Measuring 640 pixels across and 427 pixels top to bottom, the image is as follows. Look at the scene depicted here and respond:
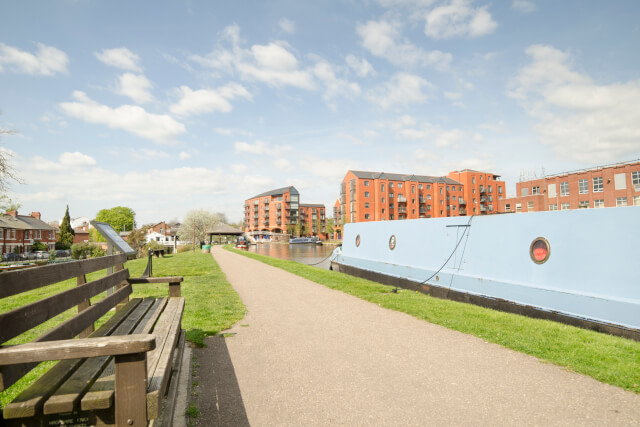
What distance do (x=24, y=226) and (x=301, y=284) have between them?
64.0 m

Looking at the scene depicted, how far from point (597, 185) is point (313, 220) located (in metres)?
73.0

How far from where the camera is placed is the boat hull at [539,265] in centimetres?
605

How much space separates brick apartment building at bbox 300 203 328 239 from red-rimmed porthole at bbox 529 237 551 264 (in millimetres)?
97986

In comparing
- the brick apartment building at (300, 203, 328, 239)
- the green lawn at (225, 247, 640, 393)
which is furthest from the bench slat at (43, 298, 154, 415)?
the brick apartment building at (300, 203, 328, 239)

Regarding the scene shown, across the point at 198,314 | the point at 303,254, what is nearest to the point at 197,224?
the point at 303,254

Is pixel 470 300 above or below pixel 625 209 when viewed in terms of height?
below

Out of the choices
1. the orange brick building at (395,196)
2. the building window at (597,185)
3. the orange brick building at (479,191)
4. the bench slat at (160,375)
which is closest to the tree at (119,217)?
the orange brick building at (395,196)

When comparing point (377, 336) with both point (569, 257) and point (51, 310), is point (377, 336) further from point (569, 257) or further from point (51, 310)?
point (51, 310)

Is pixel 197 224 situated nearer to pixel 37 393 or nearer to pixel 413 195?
pixel 413 195

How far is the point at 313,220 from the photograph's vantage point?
362 feet

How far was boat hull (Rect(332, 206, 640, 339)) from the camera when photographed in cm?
605

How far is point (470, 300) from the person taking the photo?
8922 mm

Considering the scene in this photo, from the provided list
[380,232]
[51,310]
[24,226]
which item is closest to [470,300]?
[380,232]

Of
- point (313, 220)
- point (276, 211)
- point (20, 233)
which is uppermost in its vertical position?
point (276, 211)
